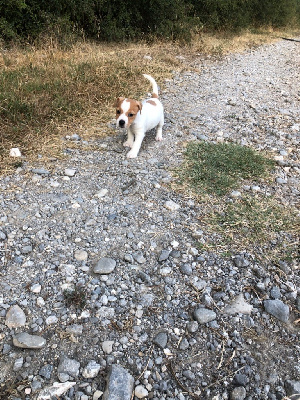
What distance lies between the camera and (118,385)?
1.79 meters

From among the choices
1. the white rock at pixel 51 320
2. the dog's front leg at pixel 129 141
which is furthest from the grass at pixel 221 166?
the white rock at pixel 51 320

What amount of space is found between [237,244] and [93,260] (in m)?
1.24

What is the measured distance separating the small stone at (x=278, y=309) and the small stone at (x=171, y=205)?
4.08 ft

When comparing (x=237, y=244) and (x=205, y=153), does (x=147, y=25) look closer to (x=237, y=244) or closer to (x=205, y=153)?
(x=205, y=153)

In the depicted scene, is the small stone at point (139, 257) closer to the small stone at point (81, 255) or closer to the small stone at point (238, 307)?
the small stone at point (81, 255)

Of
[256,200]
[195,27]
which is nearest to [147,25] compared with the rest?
[195,27]

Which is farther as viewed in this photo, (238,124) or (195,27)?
(195,27)

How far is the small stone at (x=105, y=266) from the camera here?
2.47 meters

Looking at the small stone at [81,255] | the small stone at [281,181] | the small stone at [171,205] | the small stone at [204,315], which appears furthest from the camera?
the small stone at [281,181]

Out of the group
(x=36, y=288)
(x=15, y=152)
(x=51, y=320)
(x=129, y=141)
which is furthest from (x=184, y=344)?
(x=15, y=152)

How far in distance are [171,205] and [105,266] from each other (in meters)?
1.05

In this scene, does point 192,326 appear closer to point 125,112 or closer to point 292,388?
point 292,388

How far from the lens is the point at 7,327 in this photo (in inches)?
81.4

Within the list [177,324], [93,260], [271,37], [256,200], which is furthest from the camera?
[271,37]
